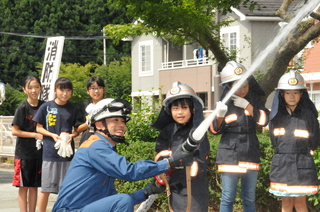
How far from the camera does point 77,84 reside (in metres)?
41.1

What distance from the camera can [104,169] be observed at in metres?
4.54

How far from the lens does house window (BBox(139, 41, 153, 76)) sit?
1326 inches

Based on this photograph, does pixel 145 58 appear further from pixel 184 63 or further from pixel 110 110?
pixel 110 110

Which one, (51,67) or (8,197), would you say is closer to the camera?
(8,197)

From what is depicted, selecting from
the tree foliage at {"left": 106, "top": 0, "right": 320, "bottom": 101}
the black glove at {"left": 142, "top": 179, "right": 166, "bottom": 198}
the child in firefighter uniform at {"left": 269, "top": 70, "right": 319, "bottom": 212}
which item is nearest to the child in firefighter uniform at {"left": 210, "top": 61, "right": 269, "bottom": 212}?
the child in firefighter uniform at {"left": 269, "top": 70, "right": 319, "bottom": 212}

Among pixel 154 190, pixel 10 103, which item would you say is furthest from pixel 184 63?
pixel 154 190

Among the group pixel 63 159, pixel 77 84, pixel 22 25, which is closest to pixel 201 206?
pixel 63 159

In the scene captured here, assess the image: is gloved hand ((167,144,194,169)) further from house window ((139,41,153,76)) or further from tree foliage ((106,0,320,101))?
house window ((139,41,153,76))

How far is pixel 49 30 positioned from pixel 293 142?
4475 centimetres

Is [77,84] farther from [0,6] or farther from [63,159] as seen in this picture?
[63,159]

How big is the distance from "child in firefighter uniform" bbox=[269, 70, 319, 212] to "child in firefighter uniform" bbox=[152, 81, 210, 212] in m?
1.26

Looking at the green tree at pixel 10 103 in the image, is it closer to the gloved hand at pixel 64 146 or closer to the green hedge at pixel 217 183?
the green hedge at pixel 217 183

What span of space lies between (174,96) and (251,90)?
5.12 ft

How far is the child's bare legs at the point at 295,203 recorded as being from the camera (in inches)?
250
